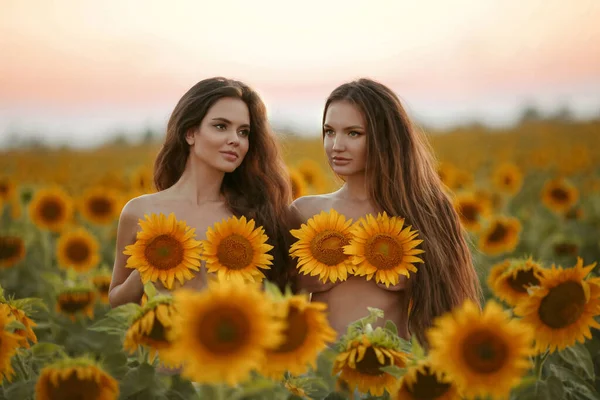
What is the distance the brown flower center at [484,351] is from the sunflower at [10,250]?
3.91 m

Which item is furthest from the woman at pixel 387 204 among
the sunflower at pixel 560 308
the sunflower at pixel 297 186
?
the sunflower at pixel 297 186

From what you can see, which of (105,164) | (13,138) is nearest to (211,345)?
(105,164)

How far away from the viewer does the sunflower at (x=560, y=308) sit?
2264 mm

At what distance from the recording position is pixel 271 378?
73.4 inches

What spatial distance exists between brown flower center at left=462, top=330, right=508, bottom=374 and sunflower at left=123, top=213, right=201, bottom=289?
3.52 ft

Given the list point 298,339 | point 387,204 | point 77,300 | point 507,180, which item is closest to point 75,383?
point 298,339

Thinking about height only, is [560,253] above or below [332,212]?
below

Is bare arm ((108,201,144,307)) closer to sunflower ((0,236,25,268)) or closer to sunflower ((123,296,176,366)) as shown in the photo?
sunflower ((123,296,176,366))

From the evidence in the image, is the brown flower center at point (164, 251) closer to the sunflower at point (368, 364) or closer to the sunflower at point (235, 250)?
the sunflower at point (235, 250)

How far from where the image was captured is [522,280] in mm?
3131

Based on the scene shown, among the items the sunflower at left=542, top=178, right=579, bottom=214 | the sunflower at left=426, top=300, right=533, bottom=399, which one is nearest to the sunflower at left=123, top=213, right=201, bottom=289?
the sunflower at left=426, top=300, right=533, bottom=399

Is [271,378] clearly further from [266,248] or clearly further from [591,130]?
[591,130]

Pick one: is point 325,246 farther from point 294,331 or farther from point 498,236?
point 498,236

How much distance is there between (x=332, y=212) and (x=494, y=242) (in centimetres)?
273
